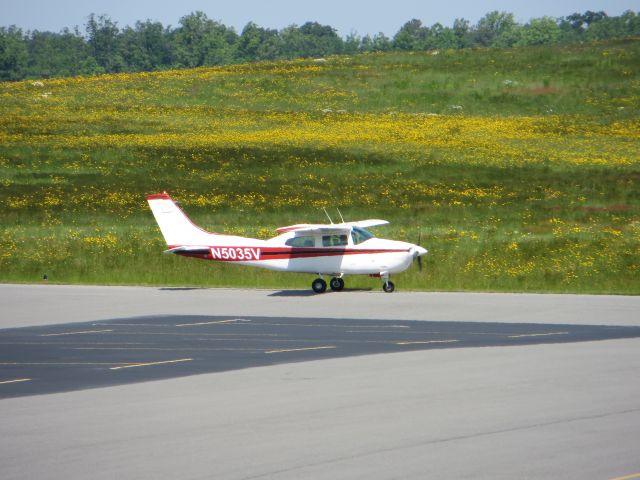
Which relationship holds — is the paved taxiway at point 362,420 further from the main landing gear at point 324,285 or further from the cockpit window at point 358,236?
the main landing gear at point 324,285

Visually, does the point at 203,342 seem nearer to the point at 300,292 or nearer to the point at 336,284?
the point at 300,292

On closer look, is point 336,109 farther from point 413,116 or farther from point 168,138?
point 168,138

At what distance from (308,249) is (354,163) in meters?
25.5

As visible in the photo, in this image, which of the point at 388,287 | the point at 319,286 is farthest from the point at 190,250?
the point at 388,287

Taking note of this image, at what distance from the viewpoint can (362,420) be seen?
14.4 meters

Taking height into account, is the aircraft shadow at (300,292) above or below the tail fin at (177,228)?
below

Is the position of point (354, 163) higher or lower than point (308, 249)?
higher

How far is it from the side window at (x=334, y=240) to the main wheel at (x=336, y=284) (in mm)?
1558

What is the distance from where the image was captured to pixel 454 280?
1458 inches

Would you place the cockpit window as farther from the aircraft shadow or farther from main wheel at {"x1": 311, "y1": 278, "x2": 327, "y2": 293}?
the aircraft shadow

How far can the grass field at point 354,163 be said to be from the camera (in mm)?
40219

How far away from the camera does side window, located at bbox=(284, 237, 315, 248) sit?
34781mm

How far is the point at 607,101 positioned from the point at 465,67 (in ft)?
55.2

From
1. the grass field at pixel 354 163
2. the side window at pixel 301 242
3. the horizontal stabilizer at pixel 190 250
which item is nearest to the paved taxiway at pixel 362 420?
the side window at pixel 301 242
